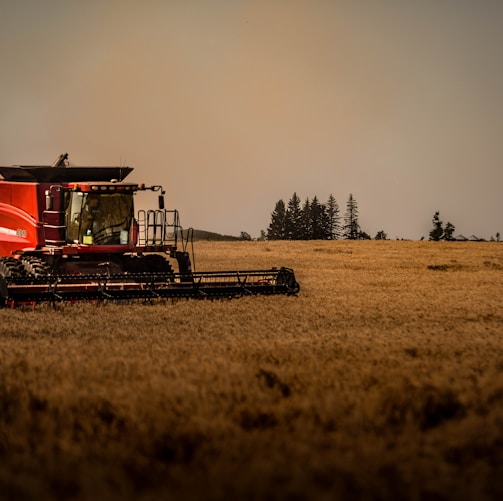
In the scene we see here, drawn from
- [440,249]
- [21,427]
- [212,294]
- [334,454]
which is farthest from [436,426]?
[440,249]

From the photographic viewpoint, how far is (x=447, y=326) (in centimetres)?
1363

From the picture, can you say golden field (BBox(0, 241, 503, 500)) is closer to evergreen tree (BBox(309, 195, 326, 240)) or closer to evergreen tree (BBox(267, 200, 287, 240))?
evergreen tree (BBox(309, 195, 326, 240))

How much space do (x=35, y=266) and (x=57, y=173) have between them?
9.34 ft

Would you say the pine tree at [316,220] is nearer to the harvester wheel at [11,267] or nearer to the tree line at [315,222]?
the tree line at [315,222]

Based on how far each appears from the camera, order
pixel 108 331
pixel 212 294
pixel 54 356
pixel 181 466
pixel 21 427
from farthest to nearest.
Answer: pixel 212 294 < pixel 108 331 < pixel 54 356 < pixel 21 427 < pixel 181 466

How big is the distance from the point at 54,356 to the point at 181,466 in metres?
4.24

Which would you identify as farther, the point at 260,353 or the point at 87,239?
the point at 87,239

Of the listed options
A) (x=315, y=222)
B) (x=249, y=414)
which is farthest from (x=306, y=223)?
(x=249, y=414)

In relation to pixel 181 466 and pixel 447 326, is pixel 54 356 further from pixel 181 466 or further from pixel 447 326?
pixel 447 326

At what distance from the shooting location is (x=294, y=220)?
88125 mm

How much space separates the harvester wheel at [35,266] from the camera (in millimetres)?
17719

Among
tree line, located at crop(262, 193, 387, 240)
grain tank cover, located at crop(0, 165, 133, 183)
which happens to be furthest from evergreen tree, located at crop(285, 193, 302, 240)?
grain tank cover, located at crop(0, 165, 133, 183)

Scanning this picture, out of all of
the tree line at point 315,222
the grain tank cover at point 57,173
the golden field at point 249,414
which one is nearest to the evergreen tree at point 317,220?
the tree line at point 315,222

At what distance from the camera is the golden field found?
4.33 metres
